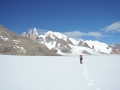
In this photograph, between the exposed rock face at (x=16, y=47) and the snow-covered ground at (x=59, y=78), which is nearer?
the snow-covered ground at (x=59, y=78)

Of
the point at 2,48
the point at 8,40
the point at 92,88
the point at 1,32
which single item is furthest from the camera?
the point at 1,32

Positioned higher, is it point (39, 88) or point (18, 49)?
point (18, 49)

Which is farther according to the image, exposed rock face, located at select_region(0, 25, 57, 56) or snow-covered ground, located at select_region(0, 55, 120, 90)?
exposed rock face, located at select_region(0, 25, 57, 56)

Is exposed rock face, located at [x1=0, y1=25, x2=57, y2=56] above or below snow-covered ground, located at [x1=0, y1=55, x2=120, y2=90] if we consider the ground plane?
above

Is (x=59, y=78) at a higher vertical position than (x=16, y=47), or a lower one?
lower

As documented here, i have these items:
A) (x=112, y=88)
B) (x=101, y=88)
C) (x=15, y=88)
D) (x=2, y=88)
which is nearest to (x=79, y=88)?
(x=101, y=88)

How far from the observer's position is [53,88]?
10156mm

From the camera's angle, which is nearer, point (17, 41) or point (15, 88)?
point (15, 88)

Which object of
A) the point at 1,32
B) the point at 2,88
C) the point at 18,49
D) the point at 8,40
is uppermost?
the point at 1,32

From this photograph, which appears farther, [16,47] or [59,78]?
[16,47]

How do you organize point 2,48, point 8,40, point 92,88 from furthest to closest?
point 8,40 → point 2,48 → point 92,88

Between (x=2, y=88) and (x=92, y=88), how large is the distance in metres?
6.27

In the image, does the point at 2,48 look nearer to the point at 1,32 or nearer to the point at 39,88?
the point at 1,32

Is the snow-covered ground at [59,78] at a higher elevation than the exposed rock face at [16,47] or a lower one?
lower
